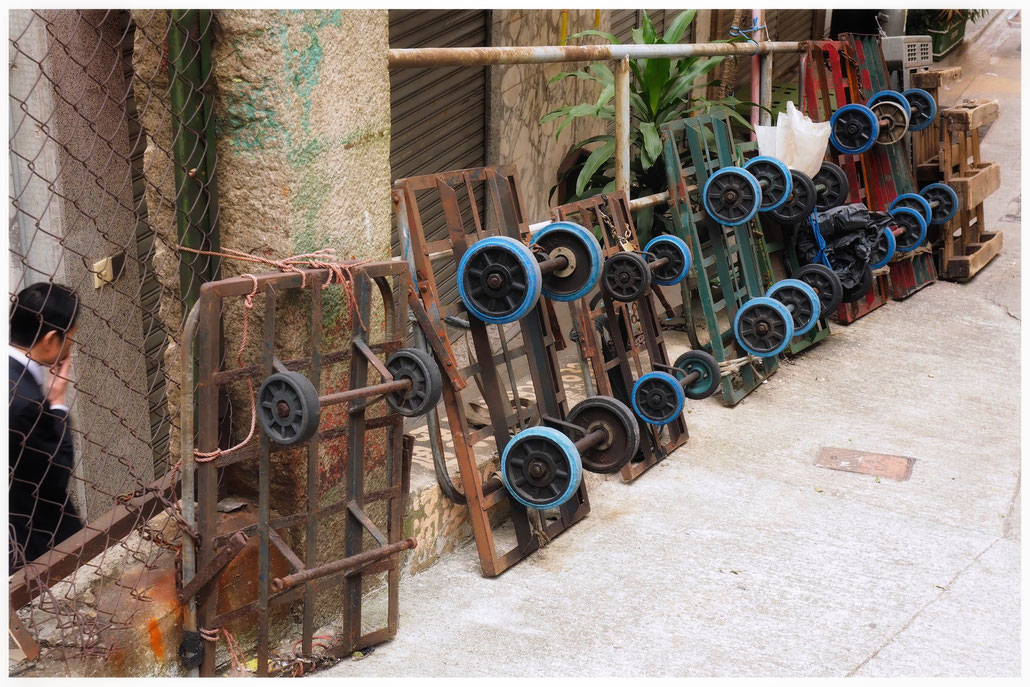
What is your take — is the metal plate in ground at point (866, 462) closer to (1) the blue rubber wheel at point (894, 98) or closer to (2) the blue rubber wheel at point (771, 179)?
(2) the blue rubber wheel at point (771, 179)

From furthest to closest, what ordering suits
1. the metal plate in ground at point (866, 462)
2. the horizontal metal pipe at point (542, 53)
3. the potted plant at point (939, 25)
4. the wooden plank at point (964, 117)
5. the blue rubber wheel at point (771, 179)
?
the potted plant at point (939, 25)
the wooden plank at point (964, 117)
the blue rubber wheel at point (771, 179)
the metal plate in ground at point (866, 462)
the horizontal metal pipe at point (542, 53)

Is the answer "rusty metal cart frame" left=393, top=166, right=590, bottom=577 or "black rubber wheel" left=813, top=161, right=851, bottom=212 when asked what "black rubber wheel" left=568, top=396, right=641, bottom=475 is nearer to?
"rusty metal cart frame" left=393, top=166, right=590, bottom=577

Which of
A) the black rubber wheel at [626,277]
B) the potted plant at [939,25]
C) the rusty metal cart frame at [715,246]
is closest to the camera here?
the black rubber wheel at [626,277]

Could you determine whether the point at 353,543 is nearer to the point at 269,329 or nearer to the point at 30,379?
the point at 269,329

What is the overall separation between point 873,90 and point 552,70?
2.52 metres

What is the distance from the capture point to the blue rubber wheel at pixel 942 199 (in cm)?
839

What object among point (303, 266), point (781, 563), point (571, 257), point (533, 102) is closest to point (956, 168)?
point (533, 102)

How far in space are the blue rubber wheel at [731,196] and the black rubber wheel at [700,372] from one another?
95cm

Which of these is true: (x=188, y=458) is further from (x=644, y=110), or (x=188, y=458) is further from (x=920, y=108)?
(x=920, y=108)

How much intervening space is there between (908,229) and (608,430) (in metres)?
4.42

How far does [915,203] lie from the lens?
8125 mm

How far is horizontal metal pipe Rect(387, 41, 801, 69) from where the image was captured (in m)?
4.11

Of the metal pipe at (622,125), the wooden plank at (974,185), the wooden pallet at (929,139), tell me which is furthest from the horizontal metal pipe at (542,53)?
the wooden plank at (974,185)

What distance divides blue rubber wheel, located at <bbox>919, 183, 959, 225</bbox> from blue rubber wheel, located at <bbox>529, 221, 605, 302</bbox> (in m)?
5.01
